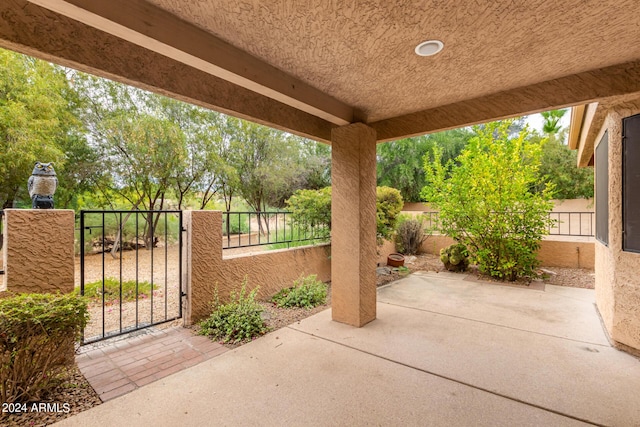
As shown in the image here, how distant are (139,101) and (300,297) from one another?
805 centimetres

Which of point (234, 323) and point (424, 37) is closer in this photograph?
point (424, 37)

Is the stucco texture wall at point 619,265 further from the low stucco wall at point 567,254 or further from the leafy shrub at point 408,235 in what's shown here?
the leafy shrub at point 408,235

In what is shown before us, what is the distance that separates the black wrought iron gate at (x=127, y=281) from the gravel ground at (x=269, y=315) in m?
0.16

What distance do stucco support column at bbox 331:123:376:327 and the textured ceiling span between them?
83cm

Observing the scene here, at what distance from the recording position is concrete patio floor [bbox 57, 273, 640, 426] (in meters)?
2.02

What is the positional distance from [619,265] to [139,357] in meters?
4.98

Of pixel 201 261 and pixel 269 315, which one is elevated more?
pixel 201 261

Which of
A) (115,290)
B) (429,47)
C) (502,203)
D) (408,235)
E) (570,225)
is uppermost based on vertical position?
(429,47)

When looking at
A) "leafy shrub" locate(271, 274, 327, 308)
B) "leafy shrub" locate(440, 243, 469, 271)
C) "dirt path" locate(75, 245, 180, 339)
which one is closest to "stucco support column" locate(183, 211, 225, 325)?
"dirt path" locate(75, 245, 180, 339)

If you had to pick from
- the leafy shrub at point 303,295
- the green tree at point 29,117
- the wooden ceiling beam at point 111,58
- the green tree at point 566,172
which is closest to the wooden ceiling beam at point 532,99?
the wooden ceiling beam at point 111,58

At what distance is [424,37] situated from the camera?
2.04 meters

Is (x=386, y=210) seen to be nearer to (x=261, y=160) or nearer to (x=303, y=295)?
(x=303, y=295)

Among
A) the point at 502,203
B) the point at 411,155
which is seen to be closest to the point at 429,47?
the point at 502,203

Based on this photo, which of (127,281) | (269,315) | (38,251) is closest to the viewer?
(38,251)
